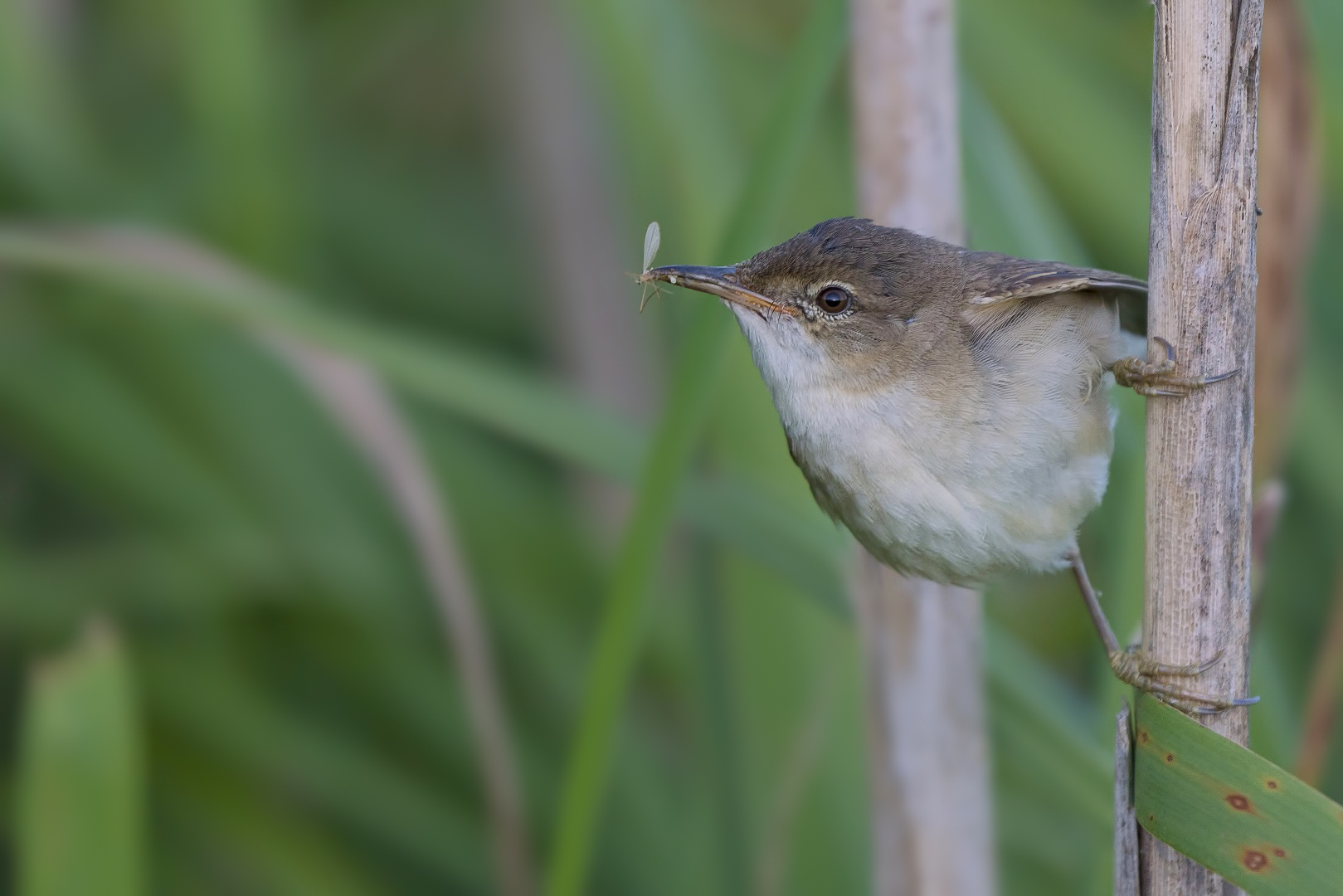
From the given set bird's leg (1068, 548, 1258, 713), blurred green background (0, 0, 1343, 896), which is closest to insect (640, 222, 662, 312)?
blurred green background (0, 0, 1343, 896)

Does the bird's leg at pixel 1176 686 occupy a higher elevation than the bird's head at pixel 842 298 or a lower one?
lower

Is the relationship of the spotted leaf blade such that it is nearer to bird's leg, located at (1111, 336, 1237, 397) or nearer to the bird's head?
bird's leg, located at (1111, 336, 1237, 397)

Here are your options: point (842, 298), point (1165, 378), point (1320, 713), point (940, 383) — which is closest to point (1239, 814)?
point (1165, 378)

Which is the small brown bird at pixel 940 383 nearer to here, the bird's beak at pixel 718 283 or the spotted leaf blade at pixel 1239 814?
the bird's beak at pixel 718 283

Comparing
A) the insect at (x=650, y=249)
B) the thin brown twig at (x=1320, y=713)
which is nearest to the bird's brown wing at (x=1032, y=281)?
the insect at (x=650, y=249)

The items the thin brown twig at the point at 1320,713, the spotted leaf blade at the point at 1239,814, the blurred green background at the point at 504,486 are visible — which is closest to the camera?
the spotted leaf blade at the point at 1239,814

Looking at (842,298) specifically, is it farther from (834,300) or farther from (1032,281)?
(1032,281)

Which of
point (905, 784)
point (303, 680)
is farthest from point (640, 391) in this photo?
point (905, 784)
